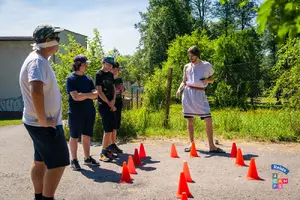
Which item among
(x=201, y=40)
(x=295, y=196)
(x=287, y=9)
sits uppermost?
(x=201, y=40)

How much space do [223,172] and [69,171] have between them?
2.49 meters

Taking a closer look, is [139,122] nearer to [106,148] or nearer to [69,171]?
[106,148]

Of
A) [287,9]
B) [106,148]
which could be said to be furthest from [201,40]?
[287,9]

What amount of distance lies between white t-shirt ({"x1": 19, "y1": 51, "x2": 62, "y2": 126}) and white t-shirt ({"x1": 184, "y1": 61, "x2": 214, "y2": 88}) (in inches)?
153

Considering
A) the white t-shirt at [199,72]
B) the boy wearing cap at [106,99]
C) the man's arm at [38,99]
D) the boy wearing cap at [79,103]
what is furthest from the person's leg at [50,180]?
the white t-shirt at [199,72]

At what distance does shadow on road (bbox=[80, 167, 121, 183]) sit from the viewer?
16.9 ft

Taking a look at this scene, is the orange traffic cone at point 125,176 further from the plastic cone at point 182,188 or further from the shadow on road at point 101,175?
the plastic cone at point 182,188

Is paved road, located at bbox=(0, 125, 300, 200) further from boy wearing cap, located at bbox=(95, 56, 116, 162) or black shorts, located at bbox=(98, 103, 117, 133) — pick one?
black shorts, located at bbox=(98, 103, 117, 133)

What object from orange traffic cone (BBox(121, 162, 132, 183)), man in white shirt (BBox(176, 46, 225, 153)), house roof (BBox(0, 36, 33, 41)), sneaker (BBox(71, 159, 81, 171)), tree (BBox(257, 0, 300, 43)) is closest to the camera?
tree (BBox(257, 0, 300, 43))

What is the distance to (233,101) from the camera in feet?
35.6

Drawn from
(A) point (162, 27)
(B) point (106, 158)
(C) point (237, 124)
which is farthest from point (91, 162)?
(A) point (162, 27)

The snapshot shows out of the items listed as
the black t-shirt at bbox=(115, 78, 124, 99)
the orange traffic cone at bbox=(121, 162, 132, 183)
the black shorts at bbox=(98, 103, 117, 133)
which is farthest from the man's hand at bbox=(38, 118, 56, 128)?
the black t-shirt at bbox=(115, 78, 124, 99)

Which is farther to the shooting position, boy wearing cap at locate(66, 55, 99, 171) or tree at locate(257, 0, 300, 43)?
boy wearing cap at locate(66, 55, 99, 171)

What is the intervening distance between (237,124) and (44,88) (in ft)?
22.3
